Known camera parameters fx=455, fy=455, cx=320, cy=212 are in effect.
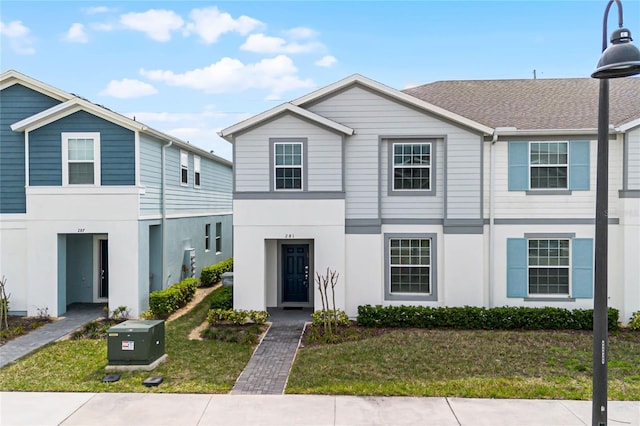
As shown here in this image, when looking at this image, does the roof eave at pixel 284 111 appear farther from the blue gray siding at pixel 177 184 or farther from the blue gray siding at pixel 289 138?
the blue gray siding at pixel 177 184

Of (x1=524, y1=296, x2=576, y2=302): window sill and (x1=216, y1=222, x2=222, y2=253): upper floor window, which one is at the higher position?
(x1=216, y1=222, x2=222, y2=253): upper floor window

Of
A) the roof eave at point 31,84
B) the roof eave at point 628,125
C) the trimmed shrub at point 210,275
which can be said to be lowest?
the trimmed shrub at point 210,275

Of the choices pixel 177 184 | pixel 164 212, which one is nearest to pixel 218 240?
pixel 177 184

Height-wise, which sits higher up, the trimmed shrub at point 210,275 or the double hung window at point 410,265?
the double hung window at point 410,265

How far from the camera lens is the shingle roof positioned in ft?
46.4

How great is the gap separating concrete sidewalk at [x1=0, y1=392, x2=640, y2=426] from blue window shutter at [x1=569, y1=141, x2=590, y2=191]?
25.0ft

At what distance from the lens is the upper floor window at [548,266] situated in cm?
1384

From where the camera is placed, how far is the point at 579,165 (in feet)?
45.1

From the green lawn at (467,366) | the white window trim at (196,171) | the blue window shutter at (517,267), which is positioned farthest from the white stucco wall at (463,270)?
the white window trim at (196,171)

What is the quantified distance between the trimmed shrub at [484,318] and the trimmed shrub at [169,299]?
618 centimetres

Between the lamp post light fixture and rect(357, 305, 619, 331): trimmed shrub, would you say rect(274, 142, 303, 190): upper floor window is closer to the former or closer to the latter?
rect(357, 305, 619, 331): trimmed shrub

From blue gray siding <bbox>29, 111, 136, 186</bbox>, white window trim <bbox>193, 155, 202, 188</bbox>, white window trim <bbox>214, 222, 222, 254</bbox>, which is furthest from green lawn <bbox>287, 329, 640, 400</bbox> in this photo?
white window trim <bbox>214, 222, 222, 254</bbox>

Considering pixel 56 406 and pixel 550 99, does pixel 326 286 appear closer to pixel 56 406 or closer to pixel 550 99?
pixel 56 406

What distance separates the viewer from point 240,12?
12.7m
